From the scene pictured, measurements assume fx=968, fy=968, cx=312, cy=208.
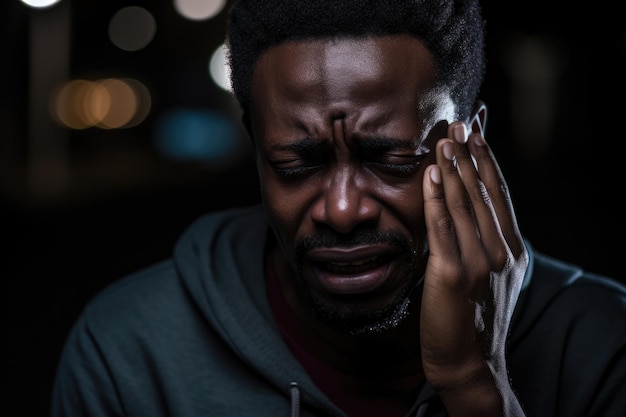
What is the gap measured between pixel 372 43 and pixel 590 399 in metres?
1.20

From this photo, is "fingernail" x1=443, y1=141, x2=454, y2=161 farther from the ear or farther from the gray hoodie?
the gray hoodie

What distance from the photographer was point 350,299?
2.60m

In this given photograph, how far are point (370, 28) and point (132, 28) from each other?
3964 cm

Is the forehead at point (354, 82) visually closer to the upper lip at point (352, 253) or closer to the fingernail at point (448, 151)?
the fingernail at point (448, 151)

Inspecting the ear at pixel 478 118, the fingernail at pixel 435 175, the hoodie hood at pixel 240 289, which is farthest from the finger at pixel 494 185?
the hoodie hood at pixel 240 289

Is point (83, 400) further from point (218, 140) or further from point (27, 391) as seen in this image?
point (218, 140)

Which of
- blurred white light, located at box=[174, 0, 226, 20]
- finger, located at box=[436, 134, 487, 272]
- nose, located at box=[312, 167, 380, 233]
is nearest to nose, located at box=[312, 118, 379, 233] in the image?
nose, located at box=[312, 167, 380, 233]

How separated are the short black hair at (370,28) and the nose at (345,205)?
390mm

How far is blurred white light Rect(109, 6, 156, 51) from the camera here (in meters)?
40.1

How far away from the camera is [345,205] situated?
250cm

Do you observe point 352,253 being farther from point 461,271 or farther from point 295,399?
point 295,399

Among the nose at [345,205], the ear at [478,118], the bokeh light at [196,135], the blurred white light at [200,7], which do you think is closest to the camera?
the nose at [345,205]

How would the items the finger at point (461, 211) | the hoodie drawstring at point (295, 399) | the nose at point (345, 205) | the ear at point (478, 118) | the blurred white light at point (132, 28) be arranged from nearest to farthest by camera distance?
the finger at point (461, 211) < the nose at point (345, 205) < the hoodie drawstring at point (295, 399) < the ear at point (478, 118) < the blurred white light at point (132, 28)

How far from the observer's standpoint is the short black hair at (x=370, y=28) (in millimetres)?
2607
